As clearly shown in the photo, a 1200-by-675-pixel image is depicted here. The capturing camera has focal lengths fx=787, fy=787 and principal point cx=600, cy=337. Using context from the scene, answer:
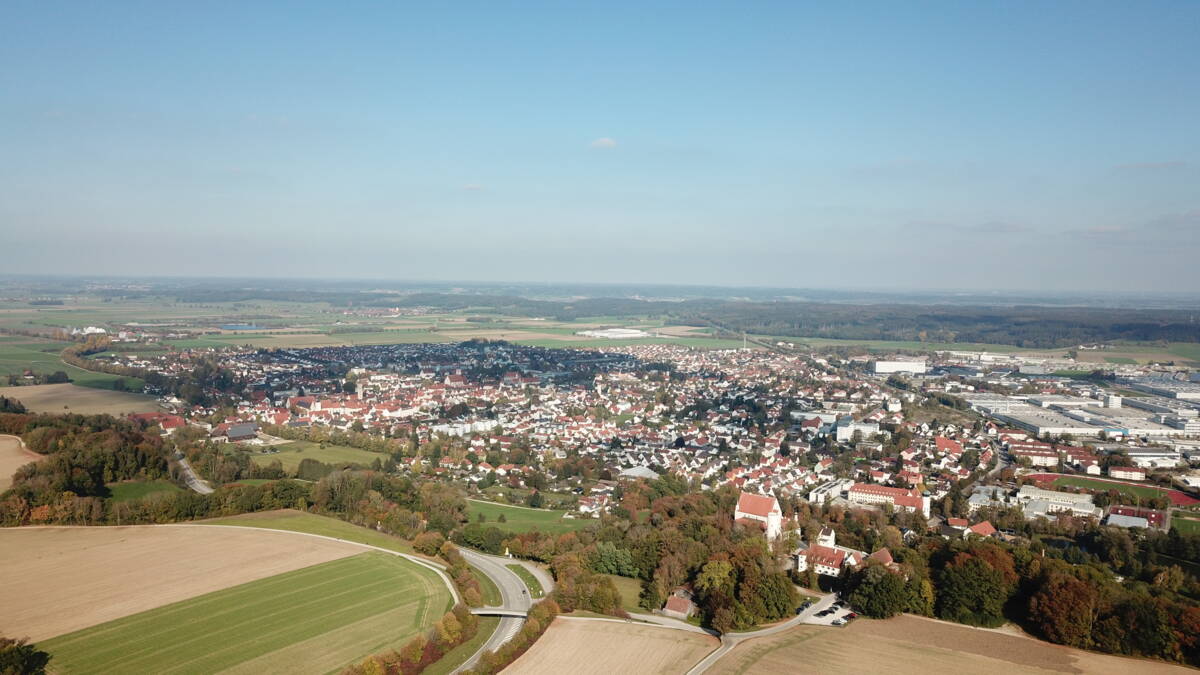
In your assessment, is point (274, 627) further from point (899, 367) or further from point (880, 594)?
point (899, 367)

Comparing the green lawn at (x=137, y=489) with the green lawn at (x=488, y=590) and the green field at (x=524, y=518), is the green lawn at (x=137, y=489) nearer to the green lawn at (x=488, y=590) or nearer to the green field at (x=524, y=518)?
the green field at (x=524, y=518)

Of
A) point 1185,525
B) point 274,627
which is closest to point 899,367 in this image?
point 1185,525

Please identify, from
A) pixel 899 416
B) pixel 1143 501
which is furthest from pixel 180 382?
pixel 1143 501

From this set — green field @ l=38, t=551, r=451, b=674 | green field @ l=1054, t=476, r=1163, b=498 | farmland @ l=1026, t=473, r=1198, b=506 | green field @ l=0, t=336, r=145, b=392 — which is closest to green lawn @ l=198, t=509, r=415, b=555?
green field @ l=38, t=551, r=451, b=674

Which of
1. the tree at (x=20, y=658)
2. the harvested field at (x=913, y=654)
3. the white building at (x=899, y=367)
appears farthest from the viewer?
the white building at (x=899, y=367)

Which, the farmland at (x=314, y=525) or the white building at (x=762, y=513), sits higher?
the white building at (x=762, y=513)

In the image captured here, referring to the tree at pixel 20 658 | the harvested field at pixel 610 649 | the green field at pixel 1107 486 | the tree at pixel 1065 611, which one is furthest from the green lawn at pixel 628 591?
the green field at pixel 1107 486

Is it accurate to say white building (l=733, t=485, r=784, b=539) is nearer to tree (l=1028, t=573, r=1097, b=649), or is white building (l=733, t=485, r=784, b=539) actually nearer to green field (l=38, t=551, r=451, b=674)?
tree (l=1028, t=573, r=1097, b=649)
